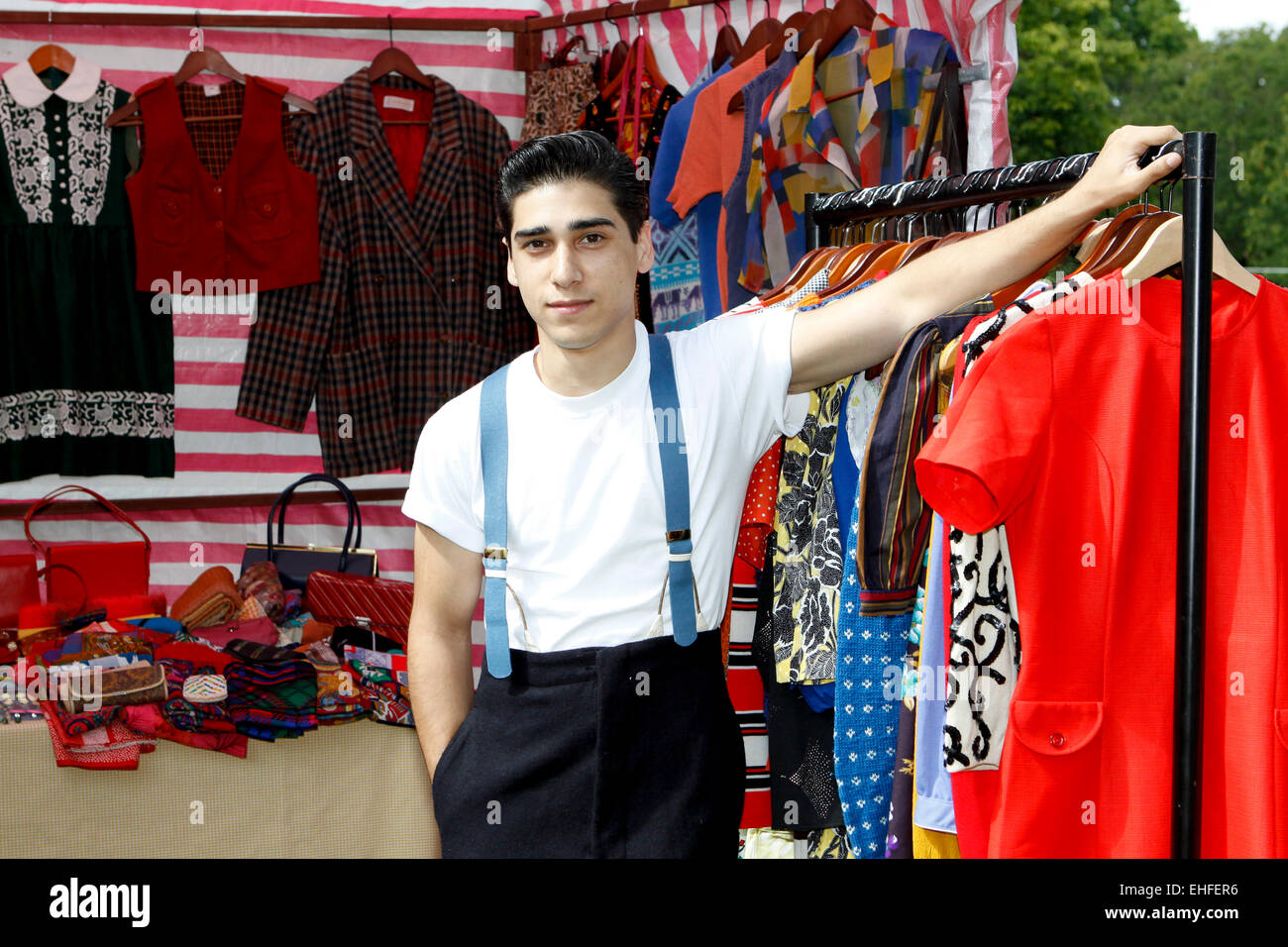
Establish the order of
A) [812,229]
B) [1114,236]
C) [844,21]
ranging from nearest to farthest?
[1114,236], [812,229], [844,21]

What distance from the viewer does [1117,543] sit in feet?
5.63

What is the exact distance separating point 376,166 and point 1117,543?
326 cm

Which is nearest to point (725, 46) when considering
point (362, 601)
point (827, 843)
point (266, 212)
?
point (266, 212)

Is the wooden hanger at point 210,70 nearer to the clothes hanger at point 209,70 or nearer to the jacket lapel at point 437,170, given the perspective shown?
the clothes hanger at point 209,70

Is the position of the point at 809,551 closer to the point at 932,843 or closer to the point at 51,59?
the point at 932,843

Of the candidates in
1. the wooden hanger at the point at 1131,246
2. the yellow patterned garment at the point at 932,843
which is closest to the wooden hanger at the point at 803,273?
the wooden hanger at the point at 1131,246

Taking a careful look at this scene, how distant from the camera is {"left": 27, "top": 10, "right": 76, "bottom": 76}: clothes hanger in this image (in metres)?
3.96

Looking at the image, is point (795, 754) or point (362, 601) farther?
point (362, 601)


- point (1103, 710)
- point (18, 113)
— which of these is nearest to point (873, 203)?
point (1103, 710)

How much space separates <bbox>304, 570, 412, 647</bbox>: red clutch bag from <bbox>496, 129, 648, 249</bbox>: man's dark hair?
71.2 inches

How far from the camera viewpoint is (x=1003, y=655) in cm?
176

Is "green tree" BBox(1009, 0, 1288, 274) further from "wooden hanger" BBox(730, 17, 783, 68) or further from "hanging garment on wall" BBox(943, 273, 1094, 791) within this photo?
"hanging garment on wall" BBox(943, 273, 1094, 791)

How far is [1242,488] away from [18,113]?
3840 millimetres

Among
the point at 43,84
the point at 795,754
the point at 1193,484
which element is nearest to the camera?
the point at 1193,484
